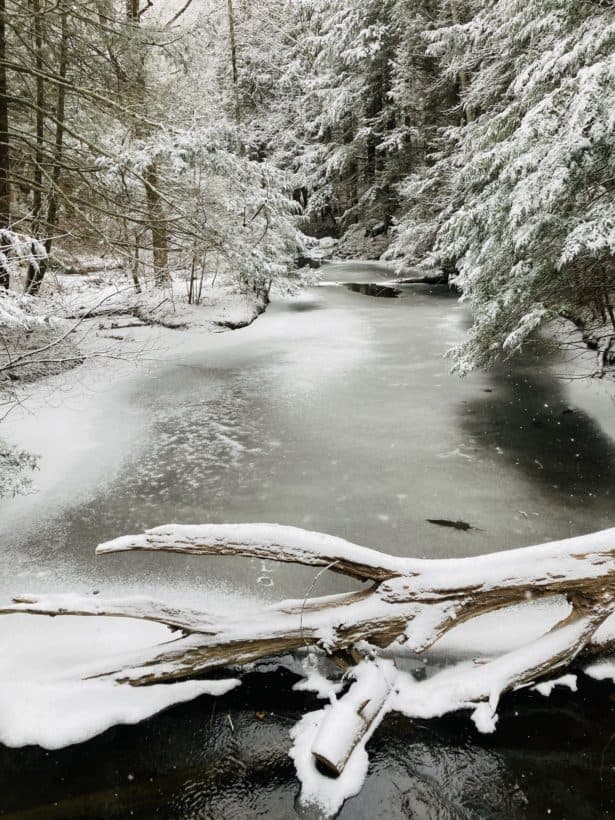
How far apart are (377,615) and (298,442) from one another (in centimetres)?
442

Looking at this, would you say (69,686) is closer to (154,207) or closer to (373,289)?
(154,207)

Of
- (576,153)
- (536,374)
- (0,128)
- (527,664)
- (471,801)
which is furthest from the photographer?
(536,374)

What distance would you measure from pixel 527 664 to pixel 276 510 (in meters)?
3.08

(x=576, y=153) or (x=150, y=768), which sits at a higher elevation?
(x=576, y=153)

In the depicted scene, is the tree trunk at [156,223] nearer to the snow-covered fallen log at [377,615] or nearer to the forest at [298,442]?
the forest at [298,442]

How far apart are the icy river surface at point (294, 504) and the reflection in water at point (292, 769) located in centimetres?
1

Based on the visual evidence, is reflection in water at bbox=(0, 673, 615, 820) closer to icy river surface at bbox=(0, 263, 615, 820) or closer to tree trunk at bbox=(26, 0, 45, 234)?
icy river surface at bbox=(0, 263, 615, 820)

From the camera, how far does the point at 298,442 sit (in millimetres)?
7637

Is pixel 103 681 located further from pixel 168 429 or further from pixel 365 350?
pixel 365 350

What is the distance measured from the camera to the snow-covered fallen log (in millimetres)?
3254

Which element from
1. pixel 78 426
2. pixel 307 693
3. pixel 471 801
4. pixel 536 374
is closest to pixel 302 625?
pixel 307 693

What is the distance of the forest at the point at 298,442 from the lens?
3.28 metres

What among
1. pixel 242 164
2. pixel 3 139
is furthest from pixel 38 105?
pixel 242 164

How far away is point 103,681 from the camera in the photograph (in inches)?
133
